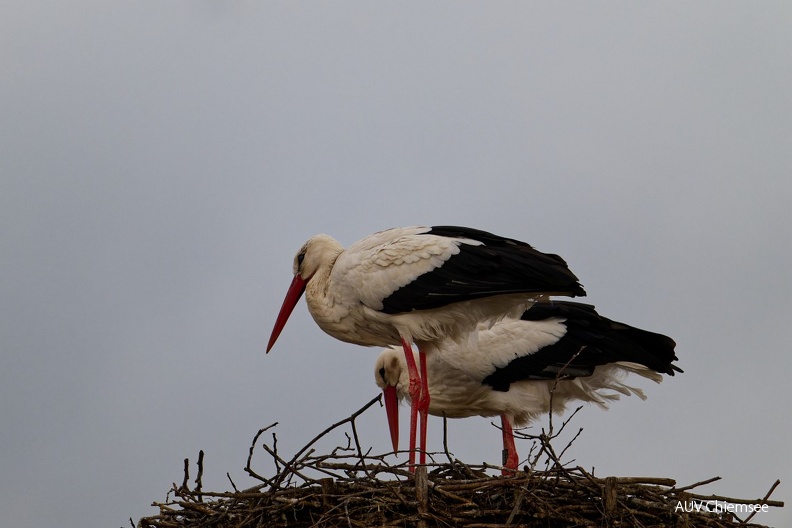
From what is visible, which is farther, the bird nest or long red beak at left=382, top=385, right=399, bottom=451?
long red beak at left=382, top=385, right=399, bottom=451

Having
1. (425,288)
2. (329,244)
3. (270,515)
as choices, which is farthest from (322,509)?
(329,244)

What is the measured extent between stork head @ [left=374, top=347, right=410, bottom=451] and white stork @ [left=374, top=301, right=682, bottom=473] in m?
0.37

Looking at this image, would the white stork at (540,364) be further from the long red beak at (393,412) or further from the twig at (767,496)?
the twig at (767,496)

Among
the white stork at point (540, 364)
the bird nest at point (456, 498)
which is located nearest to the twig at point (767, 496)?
the bird nest at point (456, 498)

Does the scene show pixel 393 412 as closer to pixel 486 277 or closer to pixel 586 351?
pixel 586 351

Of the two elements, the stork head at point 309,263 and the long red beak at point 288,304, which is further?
the long red beak at point 288,304

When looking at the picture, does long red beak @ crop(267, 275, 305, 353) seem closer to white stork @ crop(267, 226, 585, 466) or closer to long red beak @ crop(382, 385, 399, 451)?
white stork @ crop(267, 226, 585, 466)

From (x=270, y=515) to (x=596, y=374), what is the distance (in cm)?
320

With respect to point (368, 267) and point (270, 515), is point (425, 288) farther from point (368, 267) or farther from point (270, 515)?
point (270, 515)

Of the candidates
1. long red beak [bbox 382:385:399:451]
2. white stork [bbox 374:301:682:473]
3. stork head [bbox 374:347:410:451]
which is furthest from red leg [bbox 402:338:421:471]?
long red beak [bbox 382:385:399:451]

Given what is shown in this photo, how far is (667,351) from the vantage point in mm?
8172

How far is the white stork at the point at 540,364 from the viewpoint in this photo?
8.21 meters

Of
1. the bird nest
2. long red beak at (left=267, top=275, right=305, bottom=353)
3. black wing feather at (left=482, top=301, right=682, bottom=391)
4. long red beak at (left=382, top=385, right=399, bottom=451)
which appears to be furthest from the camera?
long red beak at (left=382, top=385, right=399, bottom=451)

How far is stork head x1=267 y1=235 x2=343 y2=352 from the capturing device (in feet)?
24.7
